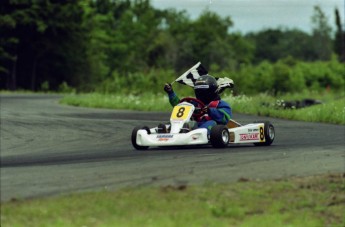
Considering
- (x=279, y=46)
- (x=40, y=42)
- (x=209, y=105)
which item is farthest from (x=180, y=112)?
(x=279, y=46)

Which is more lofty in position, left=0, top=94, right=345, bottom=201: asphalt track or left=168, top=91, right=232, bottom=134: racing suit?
left=168, top=91, right=232, bottom=134: racing suit

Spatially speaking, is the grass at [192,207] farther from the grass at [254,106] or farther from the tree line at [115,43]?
the tree line at [115,43]

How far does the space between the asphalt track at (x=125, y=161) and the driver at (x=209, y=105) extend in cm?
51

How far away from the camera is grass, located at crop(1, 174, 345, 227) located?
29.5 feet

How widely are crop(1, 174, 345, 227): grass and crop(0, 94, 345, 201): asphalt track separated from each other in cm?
58

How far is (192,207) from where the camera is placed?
31.5 feet

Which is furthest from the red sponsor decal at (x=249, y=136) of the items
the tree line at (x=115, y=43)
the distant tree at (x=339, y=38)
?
the distant tree at (x=339, y=38)

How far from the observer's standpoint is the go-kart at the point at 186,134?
15742mm

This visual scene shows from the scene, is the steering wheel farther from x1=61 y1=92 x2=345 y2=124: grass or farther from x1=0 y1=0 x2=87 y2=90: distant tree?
x1=0 y1=0 x2=87 y2=90: distant tree

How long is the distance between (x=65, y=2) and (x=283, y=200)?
60.1 m

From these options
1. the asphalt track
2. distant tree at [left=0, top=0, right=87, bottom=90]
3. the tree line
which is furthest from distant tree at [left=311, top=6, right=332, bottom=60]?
the asphalt track

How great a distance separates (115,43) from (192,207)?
309 ft

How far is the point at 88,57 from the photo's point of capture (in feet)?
244

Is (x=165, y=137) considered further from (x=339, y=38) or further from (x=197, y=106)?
(x=339, y=38)
